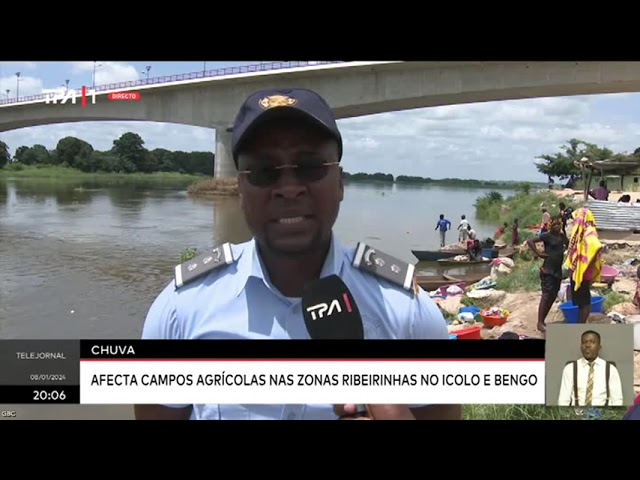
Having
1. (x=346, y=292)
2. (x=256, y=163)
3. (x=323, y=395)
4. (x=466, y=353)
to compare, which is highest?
(x=256, y=163)

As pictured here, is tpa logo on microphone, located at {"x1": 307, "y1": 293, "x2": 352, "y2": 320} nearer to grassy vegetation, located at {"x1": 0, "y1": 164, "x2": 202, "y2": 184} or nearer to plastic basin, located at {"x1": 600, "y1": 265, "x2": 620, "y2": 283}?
grassy vegetation, located at {"x1": 0, "y1": 164, "x2": 202, "y2": 184}

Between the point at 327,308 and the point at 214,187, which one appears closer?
the point at 327,308

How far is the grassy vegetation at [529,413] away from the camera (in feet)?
9.38

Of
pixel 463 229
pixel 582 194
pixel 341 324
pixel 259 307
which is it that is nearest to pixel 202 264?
pixel 259 307

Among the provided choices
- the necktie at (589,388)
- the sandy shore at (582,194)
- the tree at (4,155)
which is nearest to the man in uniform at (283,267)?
the necktie at (589,388)

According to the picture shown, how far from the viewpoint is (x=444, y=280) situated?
3621 millimetres

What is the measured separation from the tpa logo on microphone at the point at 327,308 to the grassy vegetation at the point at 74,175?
113 centimetres

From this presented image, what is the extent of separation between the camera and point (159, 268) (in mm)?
2898

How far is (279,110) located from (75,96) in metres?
1.27

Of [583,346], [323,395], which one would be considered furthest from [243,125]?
[583,346]

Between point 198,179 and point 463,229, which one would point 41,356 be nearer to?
point 198,179

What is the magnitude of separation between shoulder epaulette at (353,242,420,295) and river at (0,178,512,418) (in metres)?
0.09
